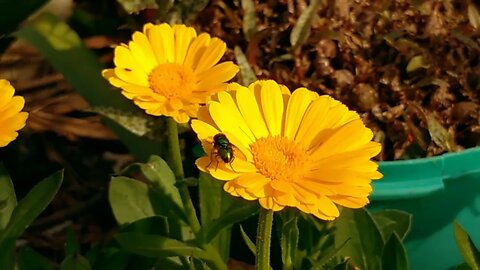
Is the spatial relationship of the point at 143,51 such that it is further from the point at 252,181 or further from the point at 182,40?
the point at 252,181

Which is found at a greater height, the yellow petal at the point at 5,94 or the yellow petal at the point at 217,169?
the yellow petal at the point at 5,94

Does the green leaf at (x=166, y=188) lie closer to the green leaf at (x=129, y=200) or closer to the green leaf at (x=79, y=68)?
the green leaf at (x=129, y=200)

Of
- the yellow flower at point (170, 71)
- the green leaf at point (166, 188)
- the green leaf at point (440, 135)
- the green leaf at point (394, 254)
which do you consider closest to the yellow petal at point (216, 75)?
the yellow flower at point (170, 71)

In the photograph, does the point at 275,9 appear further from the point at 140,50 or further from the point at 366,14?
the point at 140,50

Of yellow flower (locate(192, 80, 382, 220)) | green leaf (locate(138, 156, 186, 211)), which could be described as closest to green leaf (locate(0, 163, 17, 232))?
green leaf (locate(138, 156, 186, 211))

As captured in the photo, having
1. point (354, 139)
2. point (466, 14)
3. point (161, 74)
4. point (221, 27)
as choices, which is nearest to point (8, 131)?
point (161, 74)

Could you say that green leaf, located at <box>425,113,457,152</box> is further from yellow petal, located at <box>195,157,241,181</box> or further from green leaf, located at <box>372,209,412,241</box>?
yellow petal, located at <box>195,157,241,181</box>
